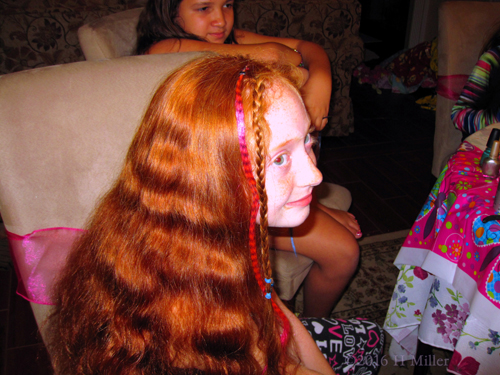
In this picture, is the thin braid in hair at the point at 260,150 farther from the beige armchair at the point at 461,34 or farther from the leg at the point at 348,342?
the beige armchair at the point at 461,34

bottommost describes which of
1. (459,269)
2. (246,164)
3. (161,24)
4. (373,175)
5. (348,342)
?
(373,175)

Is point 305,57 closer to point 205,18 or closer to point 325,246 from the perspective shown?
point 205,18

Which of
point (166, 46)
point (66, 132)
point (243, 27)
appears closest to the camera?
point (66, 132)

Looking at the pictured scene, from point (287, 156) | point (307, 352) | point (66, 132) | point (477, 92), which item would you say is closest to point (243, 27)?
point (477, 92)

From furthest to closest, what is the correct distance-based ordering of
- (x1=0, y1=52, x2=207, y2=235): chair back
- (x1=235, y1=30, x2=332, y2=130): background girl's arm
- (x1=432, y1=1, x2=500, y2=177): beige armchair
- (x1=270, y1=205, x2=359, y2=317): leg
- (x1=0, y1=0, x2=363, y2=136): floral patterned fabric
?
(x1=0, y1=0, x2=363, y2=136): floral patterned fabric → (x1=432, y1=1, x2=500, y2=177): beige armchair → (x1=270, y1=205, x2=359, y2=317): leg → (x1=235, y1=30, x2=332, y2=130): background girl's arm → (x1=0, y1=52, x2=207, y2=235): chair back

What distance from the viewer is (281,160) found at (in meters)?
0.65

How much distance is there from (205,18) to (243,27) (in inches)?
49.3

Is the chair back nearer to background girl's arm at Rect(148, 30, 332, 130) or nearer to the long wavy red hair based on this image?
the long wavy red hair

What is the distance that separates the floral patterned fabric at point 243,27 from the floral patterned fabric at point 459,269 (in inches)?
68.7

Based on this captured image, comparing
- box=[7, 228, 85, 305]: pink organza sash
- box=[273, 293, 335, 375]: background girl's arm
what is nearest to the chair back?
box=[7, 228, 85, 305]: pink organza sash

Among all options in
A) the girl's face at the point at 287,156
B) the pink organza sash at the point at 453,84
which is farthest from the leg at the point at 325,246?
the pink organza sash at the point at 453,84

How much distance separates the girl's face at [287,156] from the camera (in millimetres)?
623

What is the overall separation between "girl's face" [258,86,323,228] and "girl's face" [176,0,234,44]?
0.76 m

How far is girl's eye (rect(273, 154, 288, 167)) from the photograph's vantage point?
64 cm
